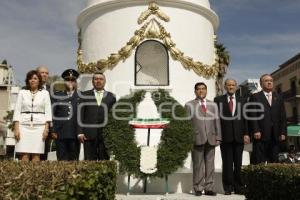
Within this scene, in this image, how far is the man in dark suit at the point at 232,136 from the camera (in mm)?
8469

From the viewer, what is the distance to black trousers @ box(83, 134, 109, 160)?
28.0 ft

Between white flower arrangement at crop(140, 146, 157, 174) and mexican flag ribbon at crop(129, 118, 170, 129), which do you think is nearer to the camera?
white flower arrangement at crop(140, 146, 157, 174)

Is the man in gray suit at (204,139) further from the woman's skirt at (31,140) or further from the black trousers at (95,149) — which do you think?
the woman's skirt at (31,140)

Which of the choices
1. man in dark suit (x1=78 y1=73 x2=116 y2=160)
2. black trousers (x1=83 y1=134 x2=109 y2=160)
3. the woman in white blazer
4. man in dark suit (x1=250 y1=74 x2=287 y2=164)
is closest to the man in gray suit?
man in dark suit (x1=250 y1=74 x2=287 y2=164)

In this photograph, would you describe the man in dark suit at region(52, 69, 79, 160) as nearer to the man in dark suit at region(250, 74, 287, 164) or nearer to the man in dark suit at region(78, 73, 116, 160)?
the man in dark suit at region(78, 73, 116, 160)

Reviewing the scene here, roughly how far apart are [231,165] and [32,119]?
394 cm

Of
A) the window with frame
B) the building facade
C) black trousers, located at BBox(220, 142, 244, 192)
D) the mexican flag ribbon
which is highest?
the building facade

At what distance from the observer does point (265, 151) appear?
861 cm

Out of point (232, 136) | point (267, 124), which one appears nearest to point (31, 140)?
point (232, 136)

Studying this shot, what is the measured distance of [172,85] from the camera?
34.9 feet

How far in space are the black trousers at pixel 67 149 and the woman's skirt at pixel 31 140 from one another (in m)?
1.11

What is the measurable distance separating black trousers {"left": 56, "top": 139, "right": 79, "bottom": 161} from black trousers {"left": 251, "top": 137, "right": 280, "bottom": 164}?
11.8ft

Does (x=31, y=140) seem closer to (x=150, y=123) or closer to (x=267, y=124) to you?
(x=150, y=123)

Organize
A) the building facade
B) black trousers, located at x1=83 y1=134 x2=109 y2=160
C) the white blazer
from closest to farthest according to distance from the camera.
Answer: the white blazer → black trousers, located at x1=83 y1=134 x2=109 y2=160 → the building facade
